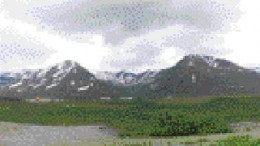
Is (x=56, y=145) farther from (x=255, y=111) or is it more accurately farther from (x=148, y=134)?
(x=255, y=111)

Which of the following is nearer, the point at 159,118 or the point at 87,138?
the point at 87,138

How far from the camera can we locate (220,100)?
9406 cm

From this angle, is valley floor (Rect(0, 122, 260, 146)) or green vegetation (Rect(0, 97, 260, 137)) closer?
valley floor (Rect(0, 122, 260, 146))

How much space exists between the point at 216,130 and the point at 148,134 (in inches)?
229

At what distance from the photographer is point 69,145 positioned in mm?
39219

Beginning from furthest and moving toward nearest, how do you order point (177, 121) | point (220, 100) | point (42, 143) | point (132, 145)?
point (220, 100), point (177, 121), point (42, 143), point (132, 145)

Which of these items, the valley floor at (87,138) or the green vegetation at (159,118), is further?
the green vegetation at (159,118)

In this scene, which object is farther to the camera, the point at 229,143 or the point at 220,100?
the point at 220,100

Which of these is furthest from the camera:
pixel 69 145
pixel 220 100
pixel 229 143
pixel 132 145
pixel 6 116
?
pixel 220 100

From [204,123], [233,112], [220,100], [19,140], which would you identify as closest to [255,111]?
[233,112]

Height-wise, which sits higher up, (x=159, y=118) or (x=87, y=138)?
(x=159, y=118)

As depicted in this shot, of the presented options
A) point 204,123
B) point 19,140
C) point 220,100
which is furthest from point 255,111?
point 19,140

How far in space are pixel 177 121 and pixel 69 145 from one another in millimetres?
11588

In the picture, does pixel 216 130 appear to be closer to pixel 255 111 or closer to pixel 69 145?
pixel 69 145
